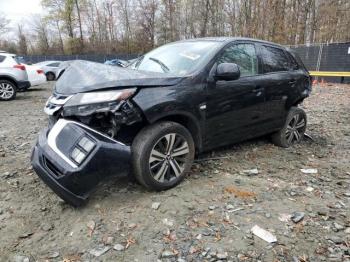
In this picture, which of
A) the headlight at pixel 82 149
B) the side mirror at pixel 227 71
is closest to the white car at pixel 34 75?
the side mirror at pixel 227 71

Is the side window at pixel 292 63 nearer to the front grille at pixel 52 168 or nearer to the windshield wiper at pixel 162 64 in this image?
the windshield wiper at pixel 162 64

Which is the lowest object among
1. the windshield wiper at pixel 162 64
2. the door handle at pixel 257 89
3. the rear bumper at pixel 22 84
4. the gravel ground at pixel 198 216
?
the gravel ground at pixel 198 216

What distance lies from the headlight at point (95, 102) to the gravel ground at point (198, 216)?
Answer: 2.29 ft

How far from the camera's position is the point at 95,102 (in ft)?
10.4

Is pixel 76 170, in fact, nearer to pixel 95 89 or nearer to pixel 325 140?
pixel 95 89

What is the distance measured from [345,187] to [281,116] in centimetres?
154

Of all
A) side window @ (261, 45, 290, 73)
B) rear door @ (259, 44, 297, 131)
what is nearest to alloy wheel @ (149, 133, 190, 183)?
rear door @ (259, 44, 297, 131)

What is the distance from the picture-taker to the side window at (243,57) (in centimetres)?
423

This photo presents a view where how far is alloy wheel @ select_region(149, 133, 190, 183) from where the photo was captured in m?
3.48

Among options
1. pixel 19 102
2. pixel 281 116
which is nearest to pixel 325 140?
pixel 281 116

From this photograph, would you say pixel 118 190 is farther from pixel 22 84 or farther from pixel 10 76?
pixel 22 84

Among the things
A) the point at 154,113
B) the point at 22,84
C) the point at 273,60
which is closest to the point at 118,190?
the point at 154,113

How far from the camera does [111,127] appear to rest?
3.28 metres

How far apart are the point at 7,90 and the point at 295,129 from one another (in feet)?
31.2
